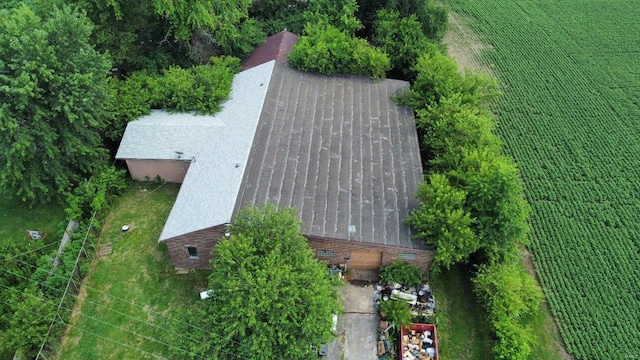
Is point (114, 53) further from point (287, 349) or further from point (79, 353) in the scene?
point (287, 349)

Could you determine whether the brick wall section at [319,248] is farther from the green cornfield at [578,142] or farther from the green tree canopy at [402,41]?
the green tree canopy at [402,41]

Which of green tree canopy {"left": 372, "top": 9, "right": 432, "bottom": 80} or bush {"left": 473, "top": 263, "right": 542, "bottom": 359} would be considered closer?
bush {"left": 473, "top": 263, "right": 542, "bottom": 359}

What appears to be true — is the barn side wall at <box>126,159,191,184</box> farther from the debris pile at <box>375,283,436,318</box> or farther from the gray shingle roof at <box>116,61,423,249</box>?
the debris pile at <box>375,283,436,318</box>

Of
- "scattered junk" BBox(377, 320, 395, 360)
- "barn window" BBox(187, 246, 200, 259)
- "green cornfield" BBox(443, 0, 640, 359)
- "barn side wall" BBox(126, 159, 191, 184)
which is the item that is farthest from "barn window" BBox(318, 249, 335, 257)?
"green cornfield" BBox(443, 0, 640, 359)

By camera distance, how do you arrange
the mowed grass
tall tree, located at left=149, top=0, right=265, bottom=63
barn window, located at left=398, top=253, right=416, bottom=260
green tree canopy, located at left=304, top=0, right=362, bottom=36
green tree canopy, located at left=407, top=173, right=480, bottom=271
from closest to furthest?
1. the mowed grass
2. green tree canopy, located at left=407, top=173, right=480, bottom=271
3. barn window, located at left=398, top=253, right=416, bottom=260
4. tall tree, located at left=149, top=0, right=265, bottom=63
5. green tree canopy, located at left=304, top=0, right=362, bottom=36

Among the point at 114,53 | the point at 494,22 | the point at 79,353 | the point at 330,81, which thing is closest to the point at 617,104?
the point at 494,22

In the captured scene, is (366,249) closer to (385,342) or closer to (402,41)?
(385,342)
